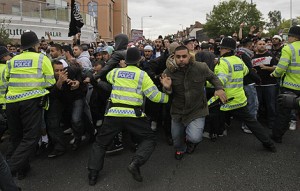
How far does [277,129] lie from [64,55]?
450 centimetres

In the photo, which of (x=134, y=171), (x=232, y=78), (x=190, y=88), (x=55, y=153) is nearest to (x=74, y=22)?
(x=55, y=153)

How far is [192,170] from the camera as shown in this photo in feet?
14.3

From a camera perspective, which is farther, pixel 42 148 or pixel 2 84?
pixel 42 148

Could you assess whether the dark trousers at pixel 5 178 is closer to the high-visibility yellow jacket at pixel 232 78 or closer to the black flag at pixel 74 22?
the high-visibility yellow jacket at pixel 232 78

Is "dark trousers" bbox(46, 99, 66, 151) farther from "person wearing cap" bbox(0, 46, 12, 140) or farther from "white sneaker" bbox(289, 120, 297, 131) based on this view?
"white sneaker" bbox(289, 120, 297, 131)

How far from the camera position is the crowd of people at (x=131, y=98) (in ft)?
13.0

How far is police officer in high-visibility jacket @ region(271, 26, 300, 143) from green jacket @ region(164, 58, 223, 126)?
1419 mm

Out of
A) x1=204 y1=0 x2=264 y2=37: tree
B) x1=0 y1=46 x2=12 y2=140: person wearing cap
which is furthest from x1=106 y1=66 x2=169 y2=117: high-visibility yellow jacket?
x1=204 y1=0 x2=264 y2=37: tree

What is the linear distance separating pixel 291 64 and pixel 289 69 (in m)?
0.09

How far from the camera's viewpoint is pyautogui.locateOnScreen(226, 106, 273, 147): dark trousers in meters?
4.80

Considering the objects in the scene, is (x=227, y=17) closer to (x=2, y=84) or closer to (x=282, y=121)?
(x=282, y=121)

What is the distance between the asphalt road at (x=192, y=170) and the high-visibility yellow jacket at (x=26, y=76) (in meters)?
1.23

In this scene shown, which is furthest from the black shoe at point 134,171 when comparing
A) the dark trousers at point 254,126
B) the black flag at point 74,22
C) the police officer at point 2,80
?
the black flag at point 74,22

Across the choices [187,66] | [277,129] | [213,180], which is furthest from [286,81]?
[213,180]
